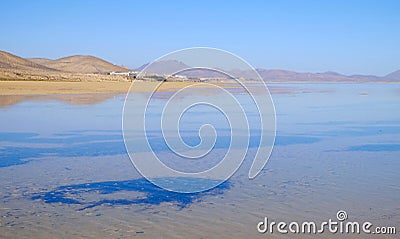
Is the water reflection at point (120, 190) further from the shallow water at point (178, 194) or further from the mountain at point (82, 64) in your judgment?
the mountain at point (82, 64)

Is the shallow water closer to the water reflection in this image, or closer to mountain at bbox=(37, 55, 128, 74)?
the water reflection

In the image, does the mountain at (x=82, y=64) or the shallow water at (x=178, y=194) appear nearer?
the shallow water at (x=178, y=194)

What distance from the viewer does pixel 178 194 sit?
7.50 meters

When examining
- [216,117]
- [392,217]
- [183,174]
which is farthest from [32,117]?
[392,217]

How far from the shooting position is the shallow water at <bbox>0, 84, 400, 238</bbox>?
6051mm

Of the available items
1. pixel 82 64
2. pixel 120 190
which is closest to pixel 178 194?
pixel 120 190

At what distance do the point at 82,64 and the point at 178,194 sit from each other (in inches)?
4994

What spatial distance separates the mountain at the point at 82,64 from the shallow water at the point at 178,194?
108 m

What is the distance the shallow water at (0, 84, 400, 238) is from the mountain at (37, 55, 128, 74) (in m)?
108

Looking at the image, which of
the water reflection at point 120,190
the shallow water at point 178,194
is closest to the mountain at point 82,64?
the shallow water at point 178,194

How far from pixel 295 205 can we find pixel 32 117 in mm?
14095

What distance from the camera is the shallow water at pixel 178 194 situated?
6.05 meters

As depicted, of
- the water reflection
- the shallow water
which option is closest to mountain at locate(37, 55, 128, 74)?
the shallow water

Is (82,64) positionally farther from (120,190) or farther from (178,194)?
(178,194)
